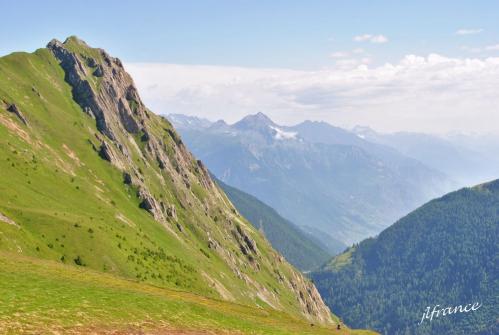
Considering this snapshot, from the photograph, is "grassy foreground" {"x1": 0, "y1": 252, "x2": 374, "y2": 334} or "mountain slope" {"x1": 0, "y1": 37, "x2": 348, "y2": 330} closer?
"grassy foreground" {"x1": 0, "y1": 252, "x2": 374, "y2": 334}

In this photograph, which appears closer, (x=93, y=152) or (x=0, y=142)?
(x=0, y=142)

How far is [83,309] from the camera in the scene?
46562mm

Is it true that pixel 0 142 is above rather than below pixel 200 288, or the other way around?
above

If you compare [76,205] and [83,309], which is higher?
[76,205]

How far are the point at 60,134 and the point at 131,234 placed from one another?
5497cm

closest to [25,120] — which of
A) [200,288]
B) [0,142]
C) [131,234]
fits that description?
[0,142]

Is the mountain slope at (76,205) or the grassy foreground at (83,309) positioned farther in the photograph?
the mountain slope at (76,205)

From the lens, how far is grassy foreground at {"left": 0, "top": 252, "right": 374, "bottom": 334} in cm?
4122

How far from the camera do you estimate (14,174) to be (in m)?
126

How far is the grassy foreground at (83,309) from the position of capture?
41219 millimetres

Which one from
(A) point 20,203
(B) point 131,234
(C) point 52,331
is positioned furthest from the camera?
(B) point 131,234

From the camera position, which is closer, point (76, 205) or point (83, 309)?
point (83, 309)

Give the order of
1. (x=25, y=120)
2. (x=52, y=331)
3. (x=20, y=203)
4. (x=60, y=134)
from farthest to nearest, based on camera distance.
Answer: (x=60, y=134) → (x=25, y=120) → (x=20, y=203) → (x=52, y=331)

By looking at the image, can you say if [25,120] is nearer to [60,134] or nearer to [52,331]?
[60,134]
